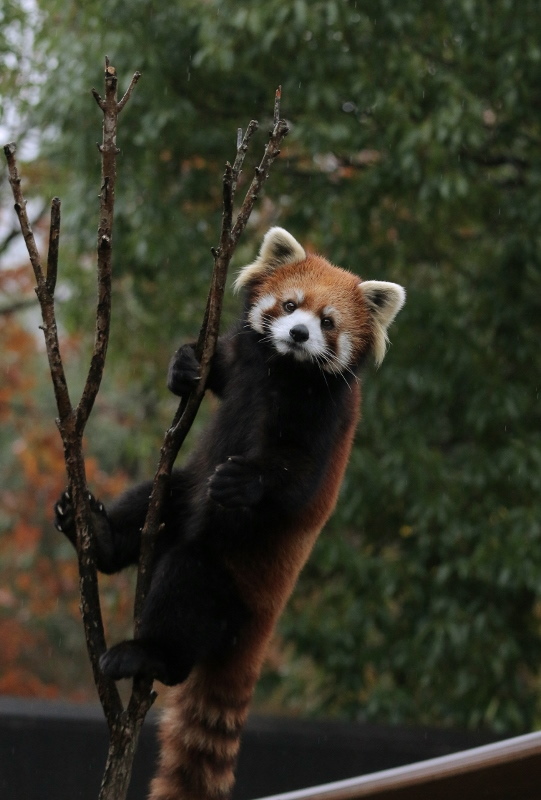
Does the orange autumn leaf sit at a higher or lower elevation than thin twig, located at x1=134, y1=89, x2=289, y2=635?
lower

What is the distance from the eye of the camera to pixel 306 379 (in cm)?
266

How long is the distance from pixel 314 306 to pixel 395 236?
2.72 metres

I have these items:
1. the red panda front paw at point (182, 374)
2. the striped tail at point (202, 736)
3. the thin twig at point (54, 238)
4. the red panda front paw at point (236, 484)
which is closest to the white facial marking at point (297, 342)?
the red panda front paw at point (182, 374)

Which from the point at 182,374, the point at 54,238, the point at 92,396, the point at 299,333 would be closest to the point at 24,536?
the point at 182,374

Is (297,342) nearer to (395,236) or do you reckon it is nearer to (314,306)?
(314,306)

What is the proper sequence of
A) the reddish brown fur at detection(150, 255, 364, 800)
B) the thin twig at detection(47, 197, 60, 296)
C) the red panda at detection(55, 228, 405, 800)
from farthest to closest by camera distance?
the reddish brown fur at detection(150, 255, 364, 800) → the red panda at detection(55, 228, 405, 800) → the thin twig at detection(47, 197, 60, 296)

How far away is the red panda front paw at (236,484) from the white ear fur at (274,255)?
2.17 feet

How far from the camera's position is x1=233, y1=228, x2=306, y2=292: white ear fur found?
2834mm

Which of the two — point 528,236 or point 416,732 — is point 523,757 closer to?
point 416,732

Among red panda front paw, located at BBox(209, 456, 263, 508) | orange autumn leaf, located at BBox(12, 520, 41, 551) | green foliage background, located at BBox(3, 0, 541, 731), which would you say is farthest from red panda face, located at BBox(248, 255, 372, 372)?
orange autumn leaf, located at BBox(12, 520, 41, 551)

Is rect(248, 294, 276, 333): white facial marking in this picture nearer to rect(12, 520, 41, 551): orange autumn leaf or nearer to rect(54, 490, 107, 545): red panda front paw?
rect(54, 490, 107, 545): red panda front paw

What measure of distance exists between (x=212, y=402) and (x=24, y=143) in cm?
240

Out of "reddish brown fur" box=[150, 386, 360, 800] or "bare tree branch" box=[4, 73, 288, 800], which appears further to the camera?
"reddish brown fur" box=[150, 386, 360, 800]

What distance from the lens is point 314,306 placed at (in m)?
2.64
